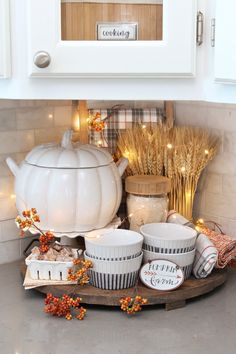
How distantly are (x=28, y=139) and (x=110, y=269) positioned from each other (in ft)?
1.69

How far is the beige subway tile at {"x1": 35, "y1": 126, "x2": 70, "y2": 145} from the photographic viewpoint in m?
1.84

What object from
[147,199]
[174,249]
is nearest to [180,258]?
[174,249]

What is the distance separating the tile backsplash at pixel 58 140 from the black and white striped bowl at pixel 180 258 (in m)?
0.28

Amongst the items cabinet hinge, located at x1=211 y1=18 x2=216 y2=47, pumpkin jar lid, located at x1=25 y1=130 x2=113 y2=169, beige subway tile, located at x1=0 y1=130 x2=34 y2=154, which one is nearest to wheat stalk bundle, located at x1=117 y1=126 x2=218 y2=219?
pumpkin jar lid, located at x1=25 y1=130 x2=113 y2=169

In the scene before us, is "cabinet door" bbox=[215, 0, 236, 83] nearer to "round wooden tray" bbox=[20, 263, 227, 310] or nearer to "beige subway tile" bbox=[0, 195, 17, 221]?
"round wooden tray" bbox=[20, 263, 227, 310]

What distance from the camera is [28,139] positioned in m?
1.82

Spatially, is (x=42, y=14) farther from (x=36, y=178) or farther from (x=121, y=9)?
(x=36, y=178)

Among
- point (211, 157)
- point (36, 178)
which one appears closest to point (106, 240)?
point (36, 178)

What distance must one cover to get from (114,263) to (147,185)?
28cm

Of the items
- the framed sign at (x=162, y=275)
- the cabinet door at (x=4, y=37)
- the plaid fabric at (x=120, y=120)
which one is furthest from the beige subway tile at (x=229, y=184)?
the cabinet door at (x=4, y=37)

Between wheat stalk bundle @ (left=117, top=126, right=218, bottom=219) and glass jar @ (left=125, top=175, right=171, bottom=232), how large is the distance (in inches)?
2.5

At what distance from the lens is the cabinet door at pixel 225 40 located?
4.07 feet

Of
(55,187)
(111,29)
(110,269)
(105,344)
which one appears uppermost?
(111,29)

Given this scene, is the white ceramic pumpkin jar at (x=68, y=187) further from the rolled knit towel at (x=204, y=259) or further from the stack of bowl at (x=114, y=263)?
the rolled knit towel at (x=204, y=259)
